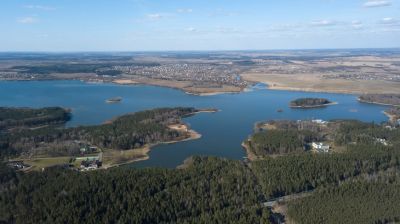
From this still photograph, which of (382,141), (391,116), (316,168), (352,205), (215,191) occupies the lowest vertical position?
(391,116)

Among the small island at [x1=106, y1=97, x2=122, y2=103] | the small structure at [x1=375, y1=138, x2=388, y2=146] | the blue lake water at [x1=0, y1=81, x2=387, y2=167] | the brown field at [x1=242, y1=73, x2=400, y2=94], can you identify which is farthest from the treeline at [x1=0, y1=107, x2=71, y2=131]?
the brown field at [x1=242, y1=73, x2=400, y2=94]

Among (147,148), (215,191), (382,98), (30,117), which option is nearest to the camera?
(215,191)

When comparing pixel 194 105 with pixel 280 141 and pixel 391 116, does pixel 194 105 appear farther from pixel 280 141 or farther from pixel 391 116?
pixel 280 141

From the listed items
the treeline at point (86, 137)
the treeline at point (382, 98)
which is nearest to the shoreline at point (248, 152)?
the treeline at point (86, 137)

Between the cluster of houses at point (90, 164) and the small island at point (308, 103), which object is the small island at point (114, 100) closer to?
the small island at point (308, 103)

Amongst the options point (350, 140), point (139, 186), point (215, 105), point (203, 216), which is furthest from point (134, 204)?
point (215, 105)

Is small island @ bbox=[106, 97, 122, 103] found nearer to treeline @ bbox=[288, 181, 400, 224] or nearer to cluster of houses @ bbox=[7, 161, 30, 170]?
cluster of houses @ bbox=[7, 161, 30, 170]

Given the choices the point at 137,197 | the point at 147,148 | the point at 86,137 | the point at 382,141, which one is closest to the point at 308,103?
the point at 382,141
